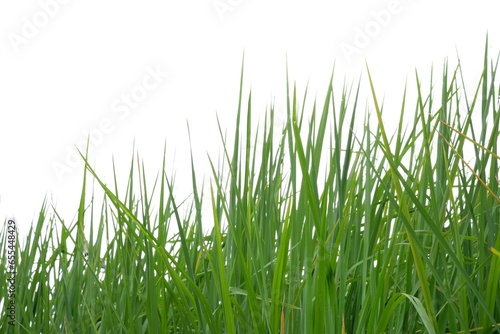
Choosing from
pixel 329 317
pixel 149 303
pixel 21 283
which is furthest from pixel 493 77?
pixel 21 283

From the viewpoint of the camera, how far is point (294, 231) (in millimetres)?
1032

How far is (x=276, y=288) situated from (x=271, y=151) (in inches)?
13.5

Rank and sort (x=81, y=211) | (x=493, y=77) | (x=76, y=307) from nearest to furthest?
(x=493, y=77) → (x=81, y=211) → (x=76, y=307)

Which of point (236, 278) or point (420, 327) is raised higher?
point (236, 278)

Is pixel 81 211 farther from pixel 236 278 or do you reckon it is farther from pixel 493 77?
pixel 493 77

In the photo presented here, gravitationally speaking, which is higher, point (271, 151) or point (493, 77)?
point (493, 77)

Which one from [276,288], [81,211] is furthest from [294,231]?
[81,211]

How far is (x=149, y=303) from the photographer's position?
1.12 metres

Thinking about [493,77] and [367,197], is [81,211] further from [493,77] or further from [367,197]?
[493,77]

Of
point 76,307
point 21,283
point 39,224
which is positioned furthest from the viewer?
point 39,224

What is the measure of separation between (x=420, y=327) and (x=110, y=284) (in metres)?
0.82

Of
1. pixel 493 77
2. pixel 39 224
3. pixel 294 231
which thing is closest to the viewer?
pixel 294 231

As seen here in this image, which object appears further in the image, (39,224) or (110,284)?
(39,224)

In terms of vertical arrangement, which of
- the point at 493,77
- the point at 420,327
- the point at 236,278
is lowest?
the point at 420,327
